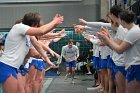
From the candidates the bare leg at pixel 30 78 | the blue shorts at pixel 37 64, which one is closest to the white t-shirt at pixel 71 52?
the blue shorts at pixel 37 64

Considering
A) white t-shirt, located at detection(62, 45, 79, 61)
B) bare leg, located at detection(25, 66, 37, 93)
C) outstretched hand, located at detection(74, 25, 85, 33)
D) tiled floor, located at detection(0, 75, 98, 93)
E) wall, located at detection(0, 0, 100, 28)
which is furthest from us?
wall, located at detection(0, 0, 100, 28)

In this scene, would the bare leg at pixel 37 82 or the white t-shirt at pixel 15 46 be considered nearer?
the white t-shirt at pixel 15 46

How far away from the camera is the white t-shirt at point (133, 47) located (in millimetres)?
4812

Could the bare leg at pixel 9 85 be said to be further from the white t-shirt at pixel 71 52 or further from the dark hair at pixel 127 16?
the white t-shirt at pixel 71 52

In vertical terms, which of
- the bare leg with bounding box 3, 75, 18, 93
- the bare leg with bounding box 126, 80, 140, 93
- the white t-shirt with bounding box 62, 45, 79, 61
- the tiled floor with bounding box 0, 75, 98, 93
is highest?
the bare leg with bounding box 3, 75, 18, 93

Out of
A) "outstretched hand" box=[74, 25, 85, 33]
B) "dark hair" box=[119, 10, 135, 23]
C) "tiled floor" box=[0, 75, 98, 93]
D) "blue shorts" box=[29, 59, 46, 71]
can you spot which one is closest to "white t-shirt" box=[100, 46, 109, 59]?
"outstretched hand" box=[74, 25, 85, 33]

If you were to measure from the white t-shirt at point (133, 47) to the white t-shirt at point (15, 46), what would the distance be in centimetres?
140

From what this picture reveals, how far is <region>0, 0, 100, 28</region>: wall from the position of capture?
19.3 metres

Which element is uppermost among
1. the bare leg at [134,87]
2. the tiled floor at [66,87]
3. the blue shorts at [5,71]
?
Answer: the blue shorts at [5,71]

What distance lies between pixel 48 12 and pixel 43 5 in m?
0.46

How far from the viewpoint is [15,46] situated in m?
4.88

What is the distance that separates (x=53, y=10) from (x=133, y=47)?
1485cm

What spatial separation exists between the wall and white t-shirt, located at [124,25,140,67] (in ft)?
46.7

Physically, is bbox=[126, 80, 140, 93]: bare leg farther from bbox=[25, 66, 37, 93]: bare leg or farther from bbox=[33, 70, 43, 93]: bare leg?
bbox=[33, 70, 43, 93]: bare leg
